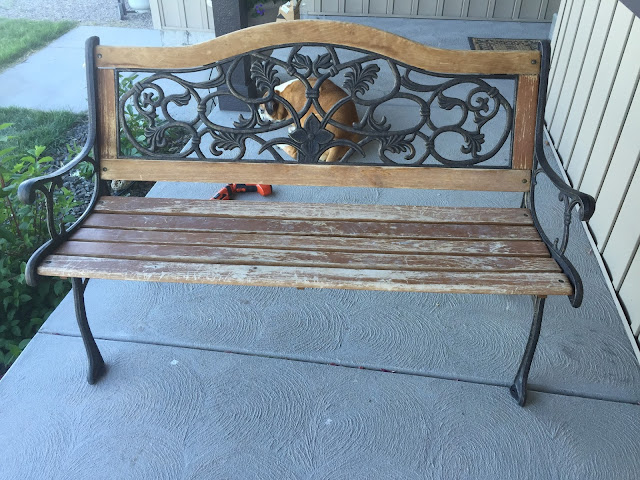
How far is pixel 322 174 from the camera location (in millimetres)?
2217

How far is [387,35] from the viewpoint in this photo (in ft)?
6.64

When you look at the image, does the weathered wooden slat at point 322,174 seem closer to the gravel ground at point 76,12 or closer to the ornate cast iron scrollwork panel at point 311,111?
the ornate cast iron scrollwork panel at point 311,111

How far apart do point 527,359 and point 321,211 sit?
0.93 meters

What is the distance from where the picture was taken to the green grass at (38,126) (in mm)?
4156

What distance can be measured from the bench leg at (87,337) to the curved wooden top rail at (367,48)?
91 centimetres

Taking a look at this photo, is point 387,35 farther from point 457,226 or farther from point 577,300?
point 577,300

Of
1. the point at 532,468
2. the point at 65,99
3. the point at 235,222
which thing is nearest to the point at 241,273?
the point at 235,222

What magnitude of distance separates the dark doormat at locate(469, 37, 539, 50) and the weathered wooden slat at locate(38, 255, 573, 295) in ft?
14.3

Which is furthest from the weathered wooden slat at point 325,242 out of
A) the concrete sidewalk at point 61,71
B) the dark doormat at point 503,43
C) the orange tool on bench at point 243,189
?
the dark doormat at point 503,43

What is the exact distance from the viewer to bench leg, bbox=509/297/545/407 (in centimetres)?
192

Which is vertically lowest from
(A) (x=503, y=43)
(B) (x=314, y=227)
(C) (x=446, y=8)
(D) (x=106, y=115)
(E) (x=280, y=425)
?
(E) (x=280, y=425)

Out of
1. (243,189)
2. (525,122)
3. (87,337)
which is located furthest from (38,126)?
(525,122)

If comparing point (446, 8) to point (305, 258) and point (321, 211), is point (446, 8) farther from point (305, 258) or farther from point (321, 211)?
point (305, 258)

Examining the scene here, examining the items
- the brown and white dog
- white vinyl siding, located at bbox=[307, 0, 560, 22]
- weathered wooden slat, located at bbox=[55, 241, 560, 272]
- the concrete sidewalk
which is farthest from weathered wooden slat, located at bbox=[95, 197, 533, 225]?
white vinyl siding, located at bbox=[307, 0, 560, 22]
